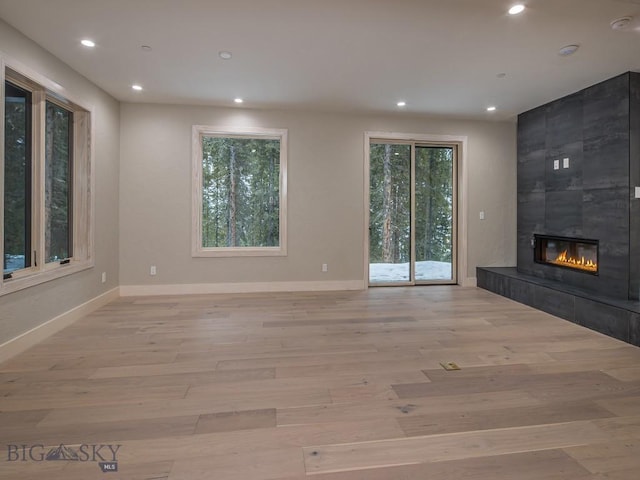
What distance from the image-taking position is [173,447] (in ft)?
5.47

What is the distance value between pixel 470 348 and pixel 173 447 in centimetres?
241

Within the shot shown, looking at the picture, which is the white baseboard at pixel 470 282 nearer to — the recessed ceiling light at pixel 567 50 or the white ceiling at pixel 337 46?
the white ceiling at pixel 337 46

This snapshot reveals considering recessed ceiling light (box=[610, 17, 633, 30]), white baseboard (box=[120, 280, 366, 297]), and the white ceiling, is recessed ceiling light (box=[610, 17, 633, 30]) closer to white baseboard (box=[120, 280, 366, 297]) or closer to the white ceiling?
the white ceiling

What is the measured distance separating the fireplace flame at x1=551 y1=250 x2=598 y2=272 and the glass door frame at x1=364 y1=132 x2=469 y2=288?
1.31 meters

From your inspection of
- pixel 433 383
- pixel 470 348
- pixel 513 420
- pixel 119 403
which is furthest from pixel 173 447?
pixel 470 348

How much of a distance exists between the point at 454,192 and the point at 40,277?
5574 millimetres

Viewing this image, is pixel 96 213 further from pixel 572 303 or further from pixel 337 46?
pixel 572 303

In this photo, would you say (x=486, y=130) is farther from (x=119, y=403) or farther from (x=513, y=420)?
(x=119, y=403)

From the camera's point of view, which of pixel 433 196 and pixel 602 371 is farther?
pixel 433 196

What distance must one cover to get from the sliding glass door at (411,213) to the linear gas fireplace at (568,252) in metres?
1.26

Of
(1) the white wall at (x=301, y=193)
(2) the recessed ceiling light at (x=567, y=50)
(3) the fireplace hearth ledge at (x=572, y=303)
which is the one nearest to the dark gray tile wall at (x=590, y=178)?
(3) the fireplace hearth ledge at (x=572, y=303)

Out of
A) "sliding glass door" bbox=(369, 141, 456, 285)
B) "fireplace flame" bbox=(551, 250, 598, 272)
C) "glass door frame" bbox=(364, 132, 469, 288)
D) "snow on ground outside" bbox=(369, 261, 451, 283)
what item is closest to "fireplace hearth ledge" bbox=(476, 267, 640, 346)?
"fireplace flame" bbox=(551, 250, 598, 272)

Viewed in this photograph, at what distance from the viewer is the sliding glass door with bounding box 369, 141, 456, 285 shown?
5.57m

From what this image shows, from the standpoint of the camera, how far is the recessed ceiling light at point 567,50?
10.3 feet
